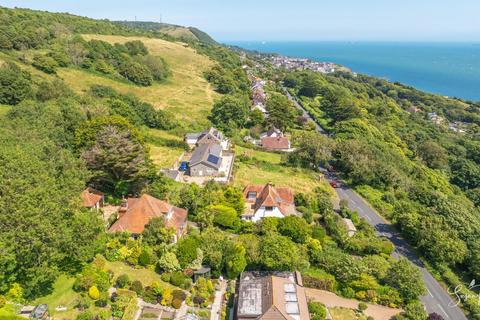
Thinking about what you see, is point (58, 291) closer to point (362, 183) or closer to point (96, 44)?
point (362, 183)

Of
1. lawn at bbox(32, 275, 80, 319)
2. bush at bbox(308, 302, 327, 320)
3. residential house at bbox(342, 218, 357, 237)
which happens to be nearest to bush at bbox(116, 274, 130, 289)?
lawn at bbox(32, 275, 80, 319)

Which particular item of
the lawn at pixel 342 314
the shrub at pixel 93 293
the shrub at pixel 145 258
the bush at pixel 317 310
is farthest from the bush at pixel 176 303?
the lawn at pixel 342 314

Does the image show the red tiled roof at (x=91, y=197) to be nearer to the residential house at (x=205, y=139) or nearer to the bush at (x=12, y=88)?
the residential house at (x=205, y=139)

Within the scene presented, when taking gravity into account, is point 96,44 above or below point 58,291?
above

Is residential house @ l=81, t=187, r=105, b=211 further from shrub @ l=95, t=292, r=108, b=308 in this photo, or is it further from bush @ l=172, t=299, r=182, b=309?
bush @ l=172, t=299, r=182, b=309

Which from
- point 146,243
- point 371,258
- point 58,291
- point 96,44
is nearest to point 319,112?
point 96,44

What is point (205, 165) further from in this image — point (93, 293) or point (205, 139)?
point (93, 293)
